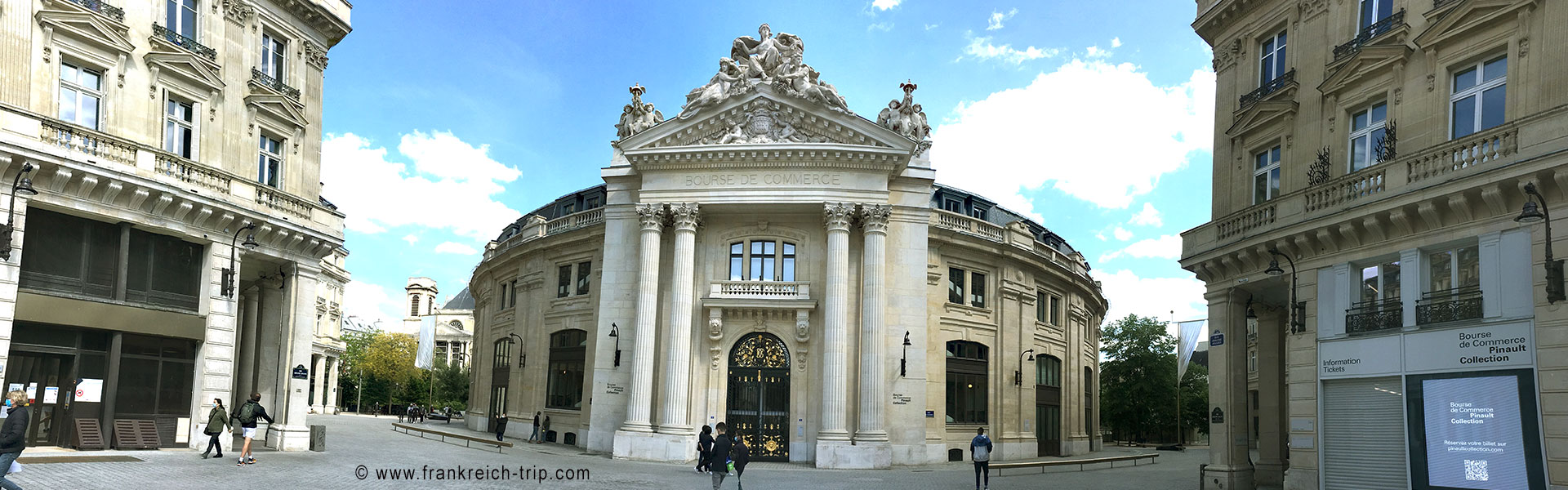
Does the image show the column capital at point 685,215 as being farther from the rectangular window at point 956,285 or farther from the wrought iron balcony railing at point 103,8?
the wrought iron balcony railing at point 103,8

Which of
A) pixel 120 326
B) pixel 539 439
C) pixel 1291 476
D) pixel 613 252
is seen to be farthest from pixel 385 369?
pixel 1291 476

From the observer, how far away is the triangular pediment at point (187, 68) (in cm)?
2517

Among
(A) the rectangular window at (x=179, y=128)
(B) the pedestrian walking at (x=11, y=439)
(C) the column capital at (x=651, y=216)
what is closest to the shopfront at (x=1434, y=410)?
(C) the column capital at (x=651, y=216)

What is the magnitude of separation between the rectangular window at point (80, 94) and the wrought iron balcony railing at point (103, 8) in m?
1.36

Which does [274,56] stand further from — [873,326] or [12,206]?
[873,326]

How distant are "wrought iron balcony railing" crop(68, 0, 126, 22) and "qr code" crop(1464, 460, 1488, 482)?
30.2 m

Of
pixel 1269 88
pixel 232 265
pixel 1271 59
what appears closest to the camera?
pixel 1269 88

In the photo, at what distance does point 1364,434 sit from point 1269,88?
8.91 metres

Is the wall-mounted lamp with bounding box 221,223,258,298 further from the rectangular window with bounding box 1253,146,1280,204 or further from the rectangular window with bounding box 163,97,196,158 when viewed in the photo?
the rectangular window with bounding box 1253,146,1280,204

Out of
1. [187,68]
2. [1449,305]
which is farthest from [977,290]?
[187,68]

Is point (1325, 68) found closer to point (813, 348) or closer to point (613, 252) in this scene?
point (813, 348)

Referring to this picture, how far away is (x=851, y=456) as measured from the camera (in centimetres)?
3244

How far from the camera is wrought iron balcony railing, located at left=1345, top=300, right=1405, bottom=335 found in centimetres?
1991

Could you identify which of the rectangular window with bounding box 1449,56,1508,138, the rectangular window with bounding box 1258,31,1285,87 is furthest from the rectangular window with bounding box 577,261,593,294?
the rectangular window with bounding box 1449,56,1508,138
